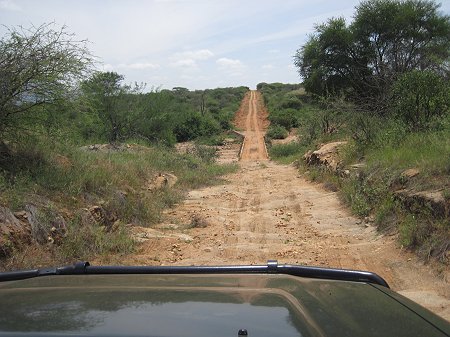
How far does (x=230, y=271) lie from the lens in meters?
2.82

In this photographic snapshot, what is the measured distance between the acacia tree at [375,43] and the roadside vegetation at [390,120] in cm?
5

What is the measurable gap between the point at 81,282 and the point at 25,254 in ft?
13.6

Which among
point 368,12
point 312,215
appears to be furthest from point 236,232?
point 368,12

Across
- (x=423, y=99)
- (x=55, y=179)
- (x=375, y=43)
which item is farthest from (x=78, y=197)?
(x=375, y=43)

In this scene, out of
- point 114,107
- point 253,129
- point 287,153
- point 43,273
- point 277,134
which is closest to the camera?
point 43,273

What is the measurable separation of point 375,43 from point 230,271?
27297mm

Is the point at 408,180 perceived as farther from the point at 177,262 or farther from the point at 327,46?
the point at 327,46

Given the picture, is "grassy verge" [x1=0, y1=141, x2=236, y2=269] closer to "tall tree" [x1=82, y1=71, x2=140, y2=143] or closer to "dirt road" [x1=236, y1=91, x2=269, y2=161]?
"tall tree" [x1=82, y1=71, x2=140, y2=143]

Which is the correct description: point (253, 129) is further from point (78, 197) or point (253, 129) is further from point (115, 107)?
point (78, 197)

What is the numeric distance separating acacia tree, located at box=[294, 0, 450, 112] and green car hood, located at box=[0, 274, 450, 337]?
78.6 feet

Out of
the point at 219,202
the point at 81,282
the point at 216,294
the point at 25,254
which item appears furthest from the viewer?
the point at 219,202

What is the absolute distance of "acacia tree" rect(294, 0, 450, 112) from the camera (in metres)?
26.3

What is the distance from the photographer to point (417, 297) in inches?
225

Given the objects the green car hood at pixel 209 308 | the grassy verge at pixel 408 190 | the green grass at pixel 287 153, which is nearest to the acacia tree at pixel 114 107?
the green grass at pixel 287 153
